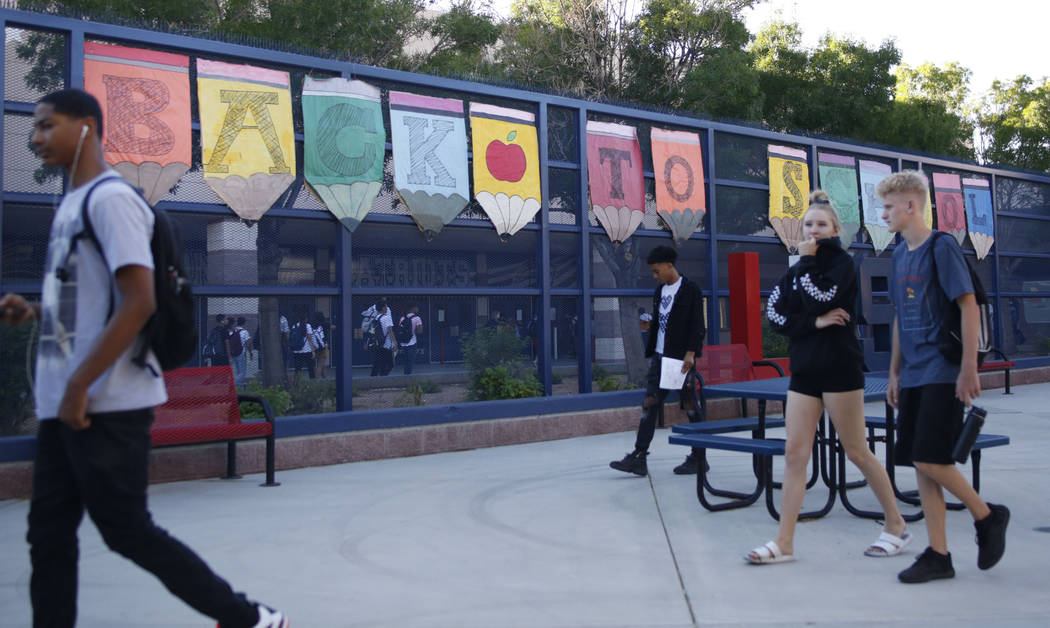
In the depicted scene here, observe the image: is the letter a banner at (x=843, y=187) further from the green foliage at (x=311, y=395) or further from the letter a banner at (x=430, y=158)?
the green foliage at (x=311, y=395)

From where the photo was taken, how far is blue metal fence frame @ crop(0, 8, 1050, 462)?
22.1 ft

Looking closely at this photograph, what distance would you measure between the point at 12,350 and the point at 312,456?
241cm

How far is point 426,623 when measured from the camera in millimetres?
3621

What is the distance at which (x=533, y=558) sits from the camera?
464 cm

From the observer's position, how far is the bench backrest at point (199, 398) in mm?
6750

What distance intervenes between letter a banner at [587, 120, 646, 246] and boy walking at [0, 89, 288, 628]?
24.6 ft

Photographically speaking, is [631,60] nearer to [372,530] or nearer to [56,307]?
[372,530]

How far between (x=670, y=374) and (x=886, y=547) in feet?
8.37

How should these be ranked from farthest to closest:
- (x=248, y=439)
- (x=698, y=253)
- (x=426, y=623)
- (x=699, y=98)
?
(x=699, y=98)
(x=698, y=253)
(x=248, y=439)
(x=426, y=623)

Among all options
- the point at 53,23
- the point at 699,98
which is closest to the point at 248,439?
the point at 53,23

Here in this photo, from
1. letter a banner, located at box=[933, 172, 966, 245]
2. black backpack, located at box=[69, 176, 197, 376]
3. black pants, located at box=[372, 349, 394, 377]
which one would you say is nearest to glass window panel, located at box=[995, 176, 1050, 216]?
letter a banner, located at box=[933, 172, 966, 245]

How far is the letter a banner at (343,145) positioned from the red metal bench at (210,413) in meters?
1.91

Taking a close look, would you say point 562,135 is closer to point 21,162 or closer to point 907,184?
point 21,162

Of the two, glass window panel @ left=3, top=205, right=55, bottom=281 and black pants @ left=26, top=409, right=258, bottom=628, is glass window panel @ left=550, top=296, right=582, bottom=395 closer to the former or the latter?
glass window panel @ left=3, top=205, right=55, bottom=281
